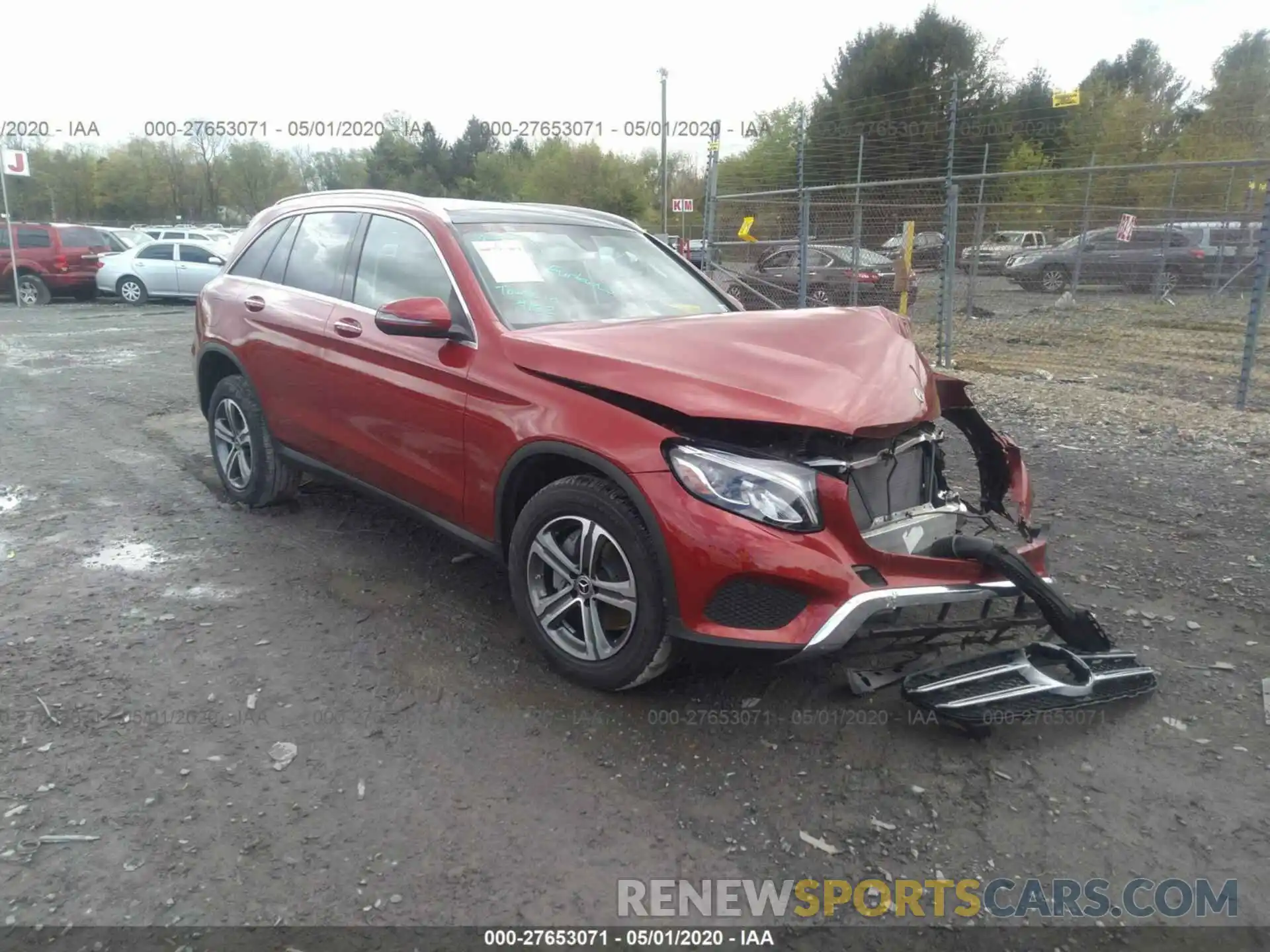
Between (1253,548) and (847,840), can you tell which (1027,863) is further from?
(1253,548)

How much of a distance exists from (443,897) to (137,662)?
75.2 inches

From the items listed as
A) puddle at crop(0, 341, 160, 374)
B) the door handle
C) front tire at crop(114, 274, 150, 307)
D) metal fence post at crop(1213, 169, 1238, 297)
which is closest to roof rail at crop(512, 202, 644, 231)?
the door handle

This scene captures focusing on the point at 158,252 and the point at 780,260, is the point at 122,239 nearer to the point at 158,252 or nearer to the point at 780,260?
the point at 158,252

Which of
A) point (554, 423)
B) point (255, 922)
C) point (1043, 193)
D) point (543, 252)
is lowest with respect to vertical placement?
point (255, 922)

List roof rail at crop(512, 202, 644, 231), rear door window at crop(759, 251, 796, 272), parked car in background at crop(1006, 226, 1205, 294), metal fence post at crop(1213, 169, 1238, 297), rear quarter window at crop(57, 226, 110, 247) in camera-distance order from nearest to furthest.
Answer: roof rail at crop(512, 202, 644, 231), parked car in background at crop(1006, 226, 1205, 294), metal fence post at crop(1213, 169, 1238, 297), rear door window at crop(759, 251, 796, 272), rear quarter window at crop(57, 226, 110, 247)

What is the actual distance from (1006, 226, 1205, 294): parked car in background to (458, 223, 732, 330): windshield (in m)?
8.96

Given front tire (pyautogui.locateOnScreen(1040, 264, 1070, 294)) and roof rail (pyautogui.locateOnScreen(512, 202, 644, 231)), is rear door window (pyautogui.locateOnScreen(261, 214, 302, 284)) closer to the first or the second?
roof rail (pyautogui.locateOnScreen(512, 202, 644, 231))

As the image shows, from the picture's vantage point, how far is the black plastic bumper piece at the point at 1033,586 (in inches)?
122

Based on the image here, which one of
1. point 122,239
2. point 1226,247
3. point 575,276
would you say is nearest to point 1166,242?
point 1226,247

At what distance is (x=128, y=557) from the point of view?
468 centimetres

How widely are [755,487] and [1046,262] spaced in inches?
427

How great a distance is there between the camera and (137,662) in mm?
3604

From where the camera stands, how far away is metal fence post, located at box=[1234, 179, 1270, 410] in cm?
716

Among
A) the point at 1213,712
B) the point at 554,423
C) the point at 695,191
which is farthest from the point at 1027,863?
the point at 695,191
